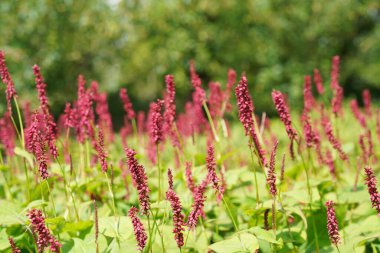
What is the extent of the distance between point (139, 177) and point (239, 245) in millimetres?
677

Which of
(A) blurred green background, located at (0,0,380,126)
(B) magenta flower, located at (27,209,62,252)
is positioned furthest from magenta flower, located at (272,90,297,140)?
(A) blurred green background, located at (0,0,380,126)

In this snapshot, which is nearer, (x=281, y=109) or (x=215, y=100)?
(x=281, y=109)

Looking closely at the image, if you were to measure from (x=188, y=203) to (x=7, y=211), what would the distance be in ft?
3.79

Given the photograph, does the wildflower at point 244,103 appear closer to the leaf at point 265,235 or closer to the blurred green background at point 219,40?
the leaf at point 265,235

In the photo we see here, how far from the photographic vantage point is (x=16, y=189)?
4.52 meters

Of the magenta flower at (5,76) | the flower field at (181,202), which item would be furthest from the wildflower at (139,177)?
the magenta flower at (5,76)

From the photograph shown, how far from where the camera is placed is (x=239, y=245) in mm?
2496

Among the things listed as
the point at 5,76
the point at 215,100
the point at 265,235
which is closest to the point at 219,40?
the point at 215,100

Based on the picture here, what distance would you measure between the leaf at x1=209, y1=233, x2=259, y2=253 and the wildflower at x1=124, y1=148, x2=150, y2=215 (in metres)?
0.45

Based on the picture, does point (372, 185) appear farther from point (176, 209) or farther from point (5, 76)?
point (5, 76)

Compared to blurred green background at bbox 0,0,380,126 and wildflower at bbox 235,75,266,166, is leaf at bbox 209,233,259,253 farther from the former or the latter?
blurred green background at bbox 0,0,380,126

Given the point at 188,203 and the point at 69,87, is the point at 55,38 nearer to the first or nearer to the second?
the point at 69,87

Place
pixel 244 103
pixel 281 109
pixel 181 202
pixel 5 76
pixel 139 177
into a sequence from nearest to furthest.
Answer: pixel 139 177, pixel 244 103, pixel 281 109, pixel 5 76, pixel 181 202

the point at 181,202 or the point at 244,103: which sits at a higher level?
the point at 244,103
